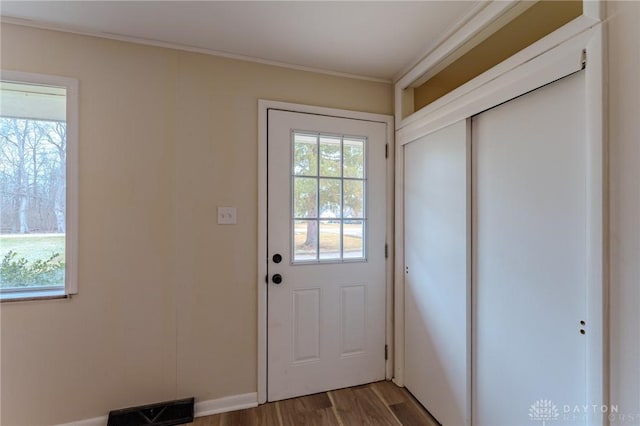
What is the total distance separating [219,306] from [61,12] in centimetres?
188

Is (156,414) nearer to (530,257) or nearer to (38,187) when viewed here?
(38,187)

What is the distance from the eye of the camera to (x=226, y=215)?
1.91 meters

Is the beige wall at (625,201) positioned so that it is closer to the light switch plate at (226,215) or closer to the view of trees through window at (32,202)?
the light switch plate at (226,215)

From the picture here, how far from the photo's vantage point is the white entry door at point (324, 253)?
6.53 feet

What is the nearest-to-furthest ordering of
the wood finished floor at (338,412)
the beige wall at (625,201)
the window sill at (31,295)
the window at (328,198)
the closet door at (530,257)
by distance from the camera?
the beige wall at (625,201) → the closet door at (530,257) → the window sill at (31,295) → the wood finished floor at (338,412) → the window at (328,198)

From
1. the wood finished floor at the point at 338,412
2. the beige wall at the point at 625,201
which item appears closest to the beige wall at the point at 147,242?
the wood finished floor at the point at 338,412

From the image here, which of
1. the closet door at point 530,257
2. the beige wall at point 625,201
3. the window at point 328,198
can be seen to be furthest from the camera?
the window at point 328,198

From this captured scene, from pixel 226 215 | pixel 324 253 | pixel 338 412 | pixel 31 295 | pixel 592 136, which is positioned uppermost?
pixel 592 136

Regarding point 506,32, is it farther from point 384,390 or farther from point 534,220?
point 384,390

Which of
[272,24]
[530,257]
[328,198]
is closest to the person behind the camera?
[530,257]

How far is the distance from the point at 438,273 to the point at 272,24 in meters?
1.78

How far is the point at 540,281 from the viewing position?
1.24m

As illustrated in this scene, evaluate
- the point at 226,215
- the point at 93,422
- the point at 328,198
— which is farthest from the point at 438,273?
the point at 93,422

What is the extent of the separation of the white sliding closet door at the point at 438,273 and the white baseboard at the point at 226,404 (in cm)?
114
